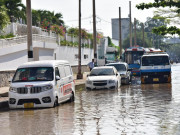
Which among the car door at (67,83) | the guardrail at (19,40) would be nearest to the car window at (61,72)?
the car door at (67,83)

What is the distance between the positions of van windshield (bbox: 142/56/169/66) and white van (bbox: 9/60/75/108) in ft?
43.9

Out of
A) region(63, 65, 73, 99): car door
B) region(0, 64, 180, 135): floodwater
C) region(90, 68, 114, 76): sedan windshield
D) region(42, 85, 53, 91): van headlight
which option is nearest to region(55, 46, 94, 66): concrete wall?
region(90, 68, 114, 76): sedan windshield

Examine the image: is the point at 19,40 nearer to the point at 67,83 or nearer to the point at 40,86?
the point at 67,83

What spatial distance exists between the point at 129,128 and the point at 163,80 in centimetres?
2044

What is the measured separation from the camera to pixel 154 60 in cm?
3250

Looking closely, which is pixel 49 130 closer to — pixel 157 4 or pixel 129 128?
pixel 129 128

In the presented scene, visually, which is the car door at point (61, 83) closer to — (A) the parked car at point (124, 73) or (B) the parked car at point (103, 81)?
(B) the parked car at point (103, 81)

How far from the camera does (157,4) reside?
28.6 m

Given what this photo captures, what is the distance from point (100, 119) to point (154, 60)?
1943 centimetres

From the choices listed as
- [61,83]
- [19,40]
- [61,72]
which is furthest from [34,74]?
[19,40]

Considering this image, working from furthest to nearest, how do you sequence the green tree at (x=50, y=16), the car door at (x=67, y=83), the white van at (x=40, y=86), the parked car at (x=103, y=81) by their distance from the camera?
the green tree at (x=50, y=16) < the parked car at (x=103, y=81) < the car door at (x=67, y=83) < the white van at (x=40, y=86)

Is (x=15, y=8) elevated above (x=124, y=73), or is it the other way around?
(x=15, y=8)

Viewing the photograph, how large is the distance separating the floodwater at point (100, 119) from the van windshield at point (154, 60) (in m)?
13.5

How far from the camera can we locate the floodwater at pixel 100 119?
11484 millimetres
